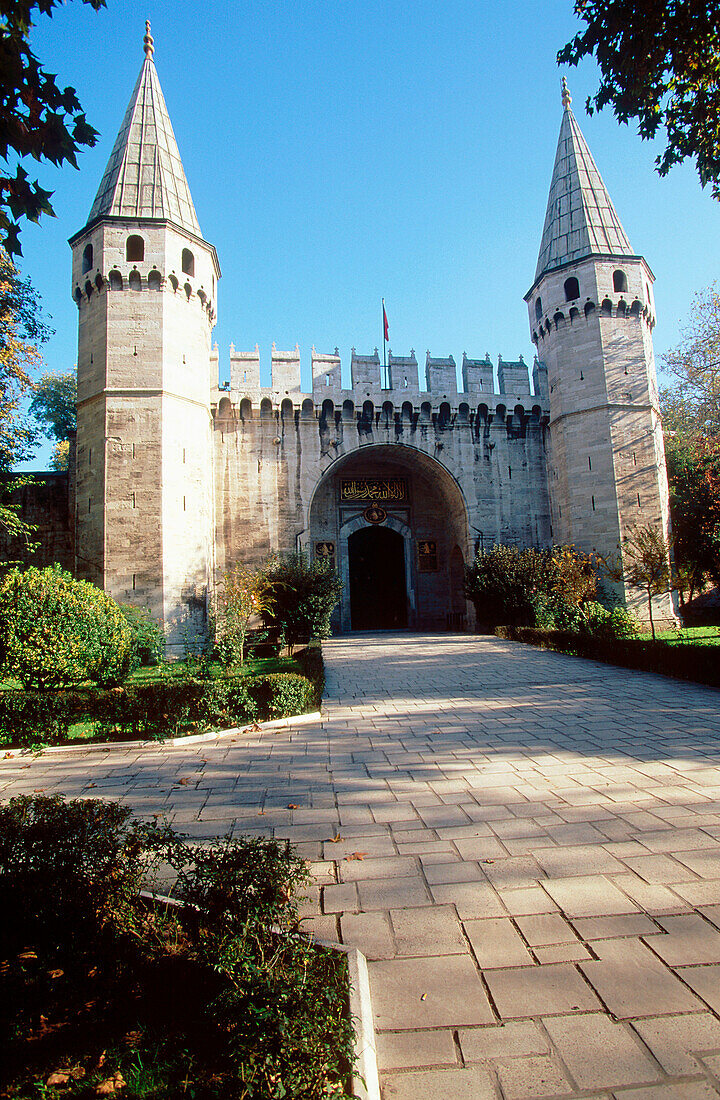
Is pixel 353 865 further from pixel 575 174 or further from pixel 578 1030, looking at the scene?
pixel 575 174

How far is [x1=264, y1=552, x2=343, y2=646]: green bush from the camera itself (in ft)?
47.7

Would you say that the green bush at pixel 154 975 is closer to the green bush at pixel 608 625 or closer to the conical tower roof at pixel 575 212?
the green bush at pixel 608 625

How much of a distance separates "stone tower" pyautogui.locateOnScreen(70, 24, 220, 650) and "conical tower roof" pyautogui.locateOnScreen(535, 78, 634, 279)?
11.7m

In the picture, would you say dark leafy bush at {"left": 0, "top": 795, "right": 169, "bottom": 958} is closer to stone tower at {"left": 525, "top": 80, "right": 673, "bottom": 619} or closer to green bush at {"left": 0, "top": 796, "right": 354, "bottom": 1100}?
green bush at {"left": 0, "top": 796, "right": 354, "bottom": 1100}

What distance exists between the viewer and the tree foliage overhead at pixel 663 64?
16.0ft

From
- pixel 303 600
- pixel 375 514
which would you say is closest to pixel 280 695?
pixel 303 600

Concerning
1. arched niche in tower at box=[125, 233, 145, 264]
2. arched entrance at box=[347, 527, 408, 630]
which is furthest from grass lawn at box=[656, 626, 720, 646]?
arched niche in tower at box=[125, 233, 145, 264]

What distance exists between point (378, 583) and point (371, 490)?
13.1 ft

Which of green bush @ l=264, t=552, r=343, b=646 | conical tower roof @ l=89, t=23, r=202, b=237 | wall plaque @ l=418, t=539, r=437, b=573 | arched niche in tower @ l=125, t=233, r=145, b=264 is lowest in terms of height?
green bush @ l=264, t=552, r=343, b=646

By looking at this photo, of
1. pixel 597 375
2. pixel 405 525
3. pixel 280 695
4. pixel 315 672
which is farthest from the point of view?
pixel 405 525

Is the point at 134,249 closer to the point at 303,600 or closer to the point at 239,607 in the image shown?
the point at 239,607

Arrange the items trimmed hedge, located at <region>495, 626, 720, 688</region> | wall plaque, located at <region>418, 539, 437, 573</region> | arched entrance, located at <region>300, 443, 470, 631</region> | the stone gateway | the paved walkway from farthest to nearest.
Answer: wall plaque, located at <region>418, 539, 437, 573</region>
arched entrance, located at <region>300, 443, 470, 631</region>
the stone gateway
trimmed hedge, located at <region>495, 626, 720, 688</region>
the paved walkway

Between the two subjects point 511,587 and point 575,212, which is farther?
point 575,212

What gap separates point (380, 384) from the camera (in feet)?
63.7
